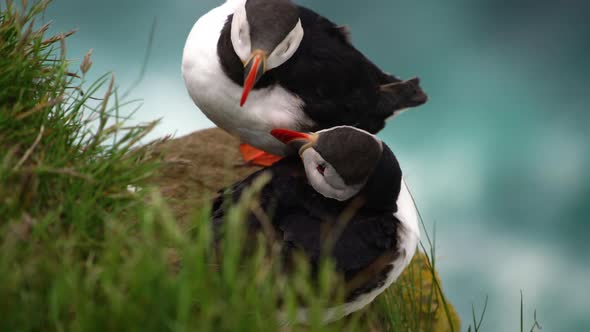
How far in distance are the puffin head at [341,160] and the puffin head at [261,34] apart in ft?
1.93

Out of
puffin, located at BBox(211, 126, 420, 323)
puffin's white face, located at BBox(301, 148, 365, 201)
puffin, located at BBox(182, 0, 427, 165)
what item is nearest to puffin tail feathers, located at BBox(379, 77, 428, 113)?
puffin, located at BBox(182, 0, 427, 165)

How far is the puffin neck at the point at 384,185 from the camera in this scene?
3.54 metres

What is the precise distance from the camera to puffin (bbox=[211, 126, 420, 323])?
3.26 m

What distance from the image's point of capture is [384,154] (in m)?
3.59

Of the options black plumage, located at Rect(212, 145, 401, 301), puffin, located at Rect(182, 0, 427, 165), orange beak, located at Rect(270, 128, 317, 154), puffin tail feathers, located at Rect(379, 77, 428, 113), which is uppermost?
puffin, located at Rect(182, 0, 427, 165)

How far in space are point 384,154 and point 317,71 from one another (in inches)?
42.5

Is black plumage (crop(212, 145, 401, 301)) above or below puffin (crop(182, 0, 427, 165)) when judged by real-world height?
below

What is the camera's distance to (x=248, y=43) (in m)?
3.94

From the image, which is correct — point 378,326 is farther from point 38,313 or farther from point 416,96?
point 38,313

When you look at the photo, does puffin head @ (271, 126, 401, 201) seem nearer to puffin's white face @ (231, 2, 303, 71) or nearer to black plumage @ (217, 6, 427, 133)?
puffin's white face @ (231, 2, 303, 71)

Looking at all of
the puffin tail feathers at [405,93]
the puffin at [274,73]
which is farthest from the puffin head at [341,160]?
the puffin tail feathers at [405,93]

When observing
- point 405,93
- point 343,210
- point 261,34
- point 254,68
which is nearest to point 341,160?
point 343,210

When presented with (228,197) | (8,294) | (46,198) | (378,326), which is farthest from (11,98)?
(378,326)

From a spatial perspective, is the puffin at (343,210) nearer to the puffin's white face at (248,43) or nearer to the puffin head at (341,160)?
the puffin head at (341,160)
